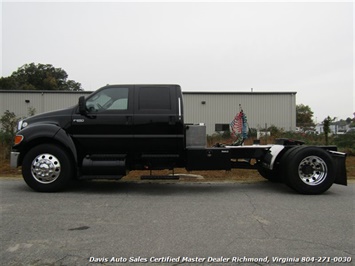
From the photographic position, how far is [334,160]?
Answer: 7.50m

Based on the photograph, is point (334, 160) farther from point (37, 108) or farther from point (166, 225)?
point (37, 108)

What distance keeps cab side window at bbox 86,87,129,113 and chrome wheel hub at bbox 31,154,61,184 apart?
1.29 m

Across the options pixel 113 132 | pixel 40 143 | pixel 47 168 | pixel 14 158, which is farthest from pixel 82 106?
pixel 14 158

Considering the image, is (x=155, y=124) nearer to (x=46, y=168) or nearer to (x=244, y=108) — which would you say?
(x=46, y=168)

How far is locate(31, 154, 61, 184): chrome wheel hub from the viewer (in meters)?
6.96

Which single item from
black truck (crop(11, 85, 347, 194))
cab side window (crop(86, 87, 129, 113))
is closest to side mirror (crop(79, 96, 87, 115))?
black truck (crop(11, 85, 347, 194))

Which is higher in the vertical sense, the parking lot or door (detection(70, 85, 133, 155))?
door (detection(70, 85, 133, 155))

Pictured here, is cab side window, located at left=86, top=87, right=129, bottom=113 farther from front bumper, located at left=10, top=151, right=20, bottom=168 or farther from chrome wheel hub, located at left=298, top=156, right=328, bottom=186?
chrome wheel hub, located at left=298, top=156, right=328, bottom=186

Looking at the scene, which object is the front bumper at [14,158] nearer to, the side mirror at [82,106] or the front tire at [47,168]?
the front tire at [47,168]

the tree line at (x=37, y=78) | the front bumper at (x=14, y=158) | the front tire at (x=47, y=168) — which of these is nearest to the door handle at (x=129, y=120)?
the front tire at (x=47, y=168)

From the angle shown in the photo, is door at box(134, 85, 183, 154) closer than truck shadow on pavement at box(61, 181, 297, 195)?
Yes

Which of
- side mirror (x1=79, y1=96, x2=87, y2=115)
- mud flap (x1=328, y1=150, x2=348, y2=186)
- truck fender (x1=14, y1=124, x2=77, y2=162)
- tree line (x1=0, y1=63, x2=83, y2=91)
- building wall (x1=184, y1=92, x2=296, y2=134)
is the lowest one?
mud flap (x1=328, y1=150, x2=348, y2=186)

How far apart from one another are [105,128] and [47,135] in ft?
3.87

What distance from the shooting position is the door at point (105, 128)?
23.6 feet
